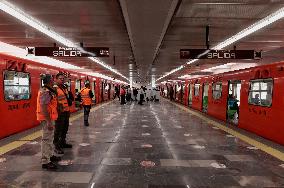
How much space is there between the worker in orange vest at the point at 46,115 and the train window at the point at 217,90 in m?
11.1

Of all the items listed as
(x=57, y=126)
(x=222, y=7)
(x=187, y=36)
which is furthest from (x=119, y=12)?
(x=187, y=36)

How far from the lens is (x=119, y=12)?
330 inches

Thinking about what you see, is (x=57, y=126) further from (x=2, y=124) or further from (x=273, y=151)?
(x=273, y=151)

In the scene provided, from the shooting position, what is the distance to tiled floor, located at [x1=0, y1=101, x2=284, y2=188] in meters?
4.99

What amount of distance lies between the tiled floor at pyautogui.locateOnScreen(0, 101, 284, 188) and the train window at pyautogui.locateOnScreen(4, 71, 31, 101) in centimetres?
211

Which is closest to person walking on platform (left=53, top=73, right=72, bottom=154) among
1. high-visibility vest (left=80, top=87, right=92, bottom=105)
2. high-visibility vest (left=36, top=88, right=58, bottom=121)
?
high-visibility vest (left=36, top=88, right=58, bottom=121)

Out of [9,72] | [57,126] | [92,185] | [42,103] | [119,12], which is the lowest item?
[92,185]

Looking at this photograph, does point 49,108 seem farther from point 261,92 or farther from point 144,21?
point 261,92

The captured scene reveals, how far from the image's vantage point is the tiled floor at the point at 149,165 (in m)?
4.99

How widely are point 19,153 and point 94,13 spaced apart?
449 centimetres

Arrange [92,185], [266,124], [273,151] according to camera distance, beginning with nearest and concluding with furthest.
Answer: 1. [92,185]
2. [273,151]
3. [266,124]

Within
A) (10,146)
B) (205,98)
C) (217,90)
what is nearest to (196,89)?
(205,98)

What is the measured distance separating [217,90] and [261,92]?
5.99m

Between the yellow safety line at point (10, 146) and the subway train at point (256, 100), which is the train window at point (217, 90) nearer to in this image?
the subway train at point (256, 100)
